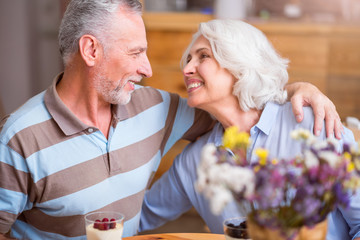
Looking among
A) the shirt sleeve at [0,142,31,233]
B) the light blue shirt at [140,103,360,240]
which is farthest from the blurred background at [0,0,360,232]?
the shirt sleeve at [0,142,31,233]

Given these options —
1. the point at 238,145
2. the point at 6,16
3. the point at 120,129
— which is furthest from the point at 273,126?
the point at 6,16

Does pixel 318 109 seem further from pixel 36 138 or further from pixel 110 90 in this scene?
pixel 36 138

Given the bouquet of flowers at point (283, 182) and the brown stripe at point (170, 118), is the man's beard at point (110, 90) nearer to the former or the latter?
the brown stripe at point (170, 118)

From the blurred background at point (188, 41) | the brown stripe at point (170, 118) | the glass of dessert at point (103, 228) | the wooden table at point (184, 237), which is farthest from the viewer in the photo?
the blurred background at point (188, 41)

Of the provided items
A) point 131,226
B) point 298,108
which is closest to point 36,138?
point 131,226

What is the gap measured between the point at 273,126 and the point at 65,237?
2.71 feet

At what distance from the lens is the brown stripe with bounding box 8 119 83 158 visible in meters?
1.47

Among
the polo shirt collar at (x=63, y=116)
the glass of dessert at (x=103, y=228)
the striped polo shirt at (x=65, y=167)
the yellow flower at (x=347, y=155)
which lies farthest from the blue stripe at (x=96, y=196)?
the yellow flower at (x=347, y=155)

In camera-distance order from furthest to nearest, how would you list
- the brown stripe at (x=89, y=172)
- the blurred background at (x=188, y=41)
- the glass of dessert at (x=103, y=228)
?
the blurred background at (x=188, y=41), the brown stripe at (x=89, y=172), the glass of dessert at (x=103, y=228)

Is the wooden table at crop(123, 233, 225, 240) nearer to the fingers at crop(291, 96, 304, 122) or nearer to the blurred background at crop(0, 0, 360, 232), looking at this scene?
the fingers at crop(291, 96, 304, 122)

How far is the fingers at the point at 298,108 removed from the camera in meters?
1.58

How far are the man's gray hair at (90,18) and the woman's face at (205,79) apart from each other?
11.1 inches

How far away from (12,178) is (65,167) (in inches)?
6.6

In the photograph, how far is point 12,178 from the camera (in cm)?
147
